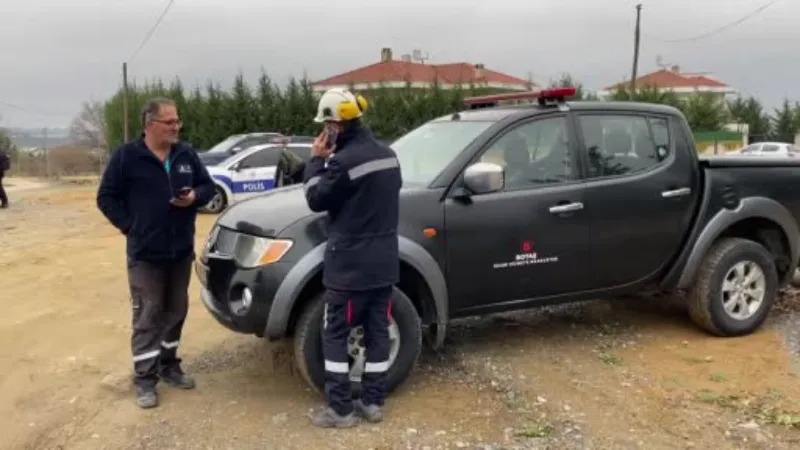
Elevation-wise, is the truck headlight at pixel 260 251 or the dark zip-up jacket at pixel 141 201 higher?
the dark zip-up jacket at pixel 141 201

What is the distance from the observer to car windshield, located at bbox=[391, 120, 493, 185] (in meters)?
5.24

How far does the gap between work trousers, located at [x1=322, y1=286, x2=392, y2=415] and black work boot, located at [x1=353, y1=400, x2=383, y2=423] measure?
0.09ft

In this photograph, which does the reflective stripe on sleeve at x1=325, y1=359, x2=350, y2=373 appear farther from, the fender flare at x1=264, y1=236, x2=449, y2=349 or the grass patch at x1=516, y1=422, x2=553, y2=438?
the grass patch at x1=516, y1=422, x2=553, y2=438

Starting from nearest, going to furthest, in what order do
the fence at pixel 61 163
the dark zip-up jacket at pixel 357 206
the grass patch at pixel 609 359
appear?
the dark zip-up jacket at pixel 357 206 → the grass patch at pixel 609 359 → the fence at pixel 61 163

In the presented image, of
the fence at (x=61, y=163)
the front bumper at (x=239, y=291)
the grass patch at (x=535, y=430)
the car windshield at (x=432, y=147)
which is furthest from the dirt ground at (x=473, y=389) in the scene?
the fence at (x=61, y=163)

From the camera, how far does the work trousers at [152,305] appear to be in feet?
15.6

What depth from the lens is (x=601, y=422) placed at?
4422 millimetres

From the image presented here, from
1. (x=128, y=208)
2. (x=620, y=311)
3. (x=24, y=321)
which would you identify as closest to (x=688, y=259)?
(x=620, y=311)

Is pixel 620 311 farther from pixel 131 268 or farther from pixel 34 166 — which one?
pixel 34 166

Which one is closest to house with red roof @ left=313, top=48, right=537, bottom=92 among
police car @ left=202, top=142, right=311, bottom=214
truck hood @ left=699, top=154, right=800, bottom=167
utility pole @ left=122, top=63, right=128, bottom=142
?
utility pole @ left=122, top=63, right=128, bottom=142

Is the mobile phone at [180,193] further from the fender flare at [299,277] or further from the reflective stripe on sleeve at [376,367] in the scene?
the reflective stripe on sleeve at [376,367]

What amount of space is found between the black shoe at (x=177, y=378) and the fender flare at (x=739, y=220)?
11.5ft

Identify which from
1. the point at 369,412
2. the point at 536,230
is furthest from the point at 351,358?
the point at 536,230

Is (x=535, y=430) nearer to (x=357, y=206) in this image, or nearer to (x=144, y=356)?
(x=357, y=206)
